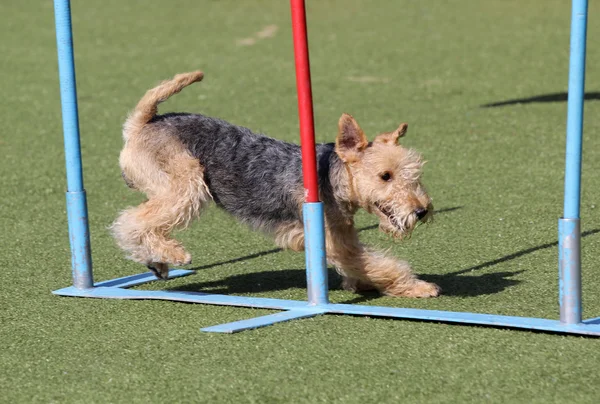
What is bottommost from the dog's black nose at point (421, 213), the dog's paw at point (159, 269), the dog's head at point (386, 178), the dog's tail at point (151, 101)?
the dog's paw at point (159, 269)

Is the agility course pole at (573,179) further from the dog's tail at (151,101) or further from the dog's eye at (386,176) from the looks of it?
the dog's tail at (151,101)

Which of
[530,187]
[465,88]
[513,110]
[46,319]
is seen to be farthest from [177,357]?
[465,88]

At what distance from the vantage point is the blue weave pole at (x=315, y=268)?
453 centimetres

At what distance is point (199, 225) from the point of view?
7.45m

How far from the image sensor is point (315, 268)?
5219 millimetres

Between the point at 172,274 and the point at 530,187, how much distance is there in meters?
3.26

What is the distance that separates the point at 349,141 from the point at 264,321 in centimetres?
113

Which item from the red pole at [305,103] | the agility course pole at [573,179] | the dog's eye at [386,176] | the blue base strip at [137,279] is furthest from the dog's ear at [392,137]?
the blue base strip at [137,279]

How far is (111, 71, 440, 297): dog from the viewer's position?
551 centimetres

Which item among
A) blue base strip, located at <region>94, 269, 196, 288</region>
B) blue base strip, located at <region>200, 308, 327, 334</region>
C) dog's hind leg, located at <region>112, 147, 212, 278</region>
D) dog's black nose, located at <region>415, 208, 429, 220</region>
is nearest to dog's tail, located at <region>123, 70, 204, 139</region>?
dog's hind leg, located at <region>112, 147, 212, 278</region>

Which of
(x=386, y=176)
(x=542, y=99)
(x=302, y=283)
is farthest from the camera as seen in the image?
(x=542, y=99)

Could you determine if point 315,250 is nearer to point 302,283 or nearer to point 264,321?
point 264,321

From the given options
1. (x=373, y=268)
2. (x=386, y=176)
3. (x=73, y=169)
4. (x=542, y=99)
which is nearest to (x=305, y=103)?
(x=386, y=176)

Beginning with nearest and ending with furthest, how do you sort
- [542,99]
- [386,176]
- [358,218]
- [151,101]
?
[386,176]
[151,101]
[358,218]
[542,99]
